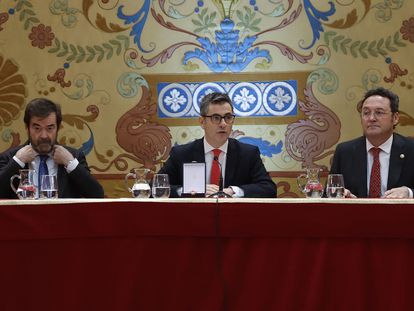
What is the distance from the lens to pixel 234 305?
217 cm

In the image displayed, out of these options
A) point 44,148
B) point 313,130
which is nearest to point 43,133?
A: point 44,148

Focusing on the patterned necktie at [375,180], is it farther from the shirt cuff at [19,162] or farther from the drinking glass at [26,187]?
the shirt cuff at [19,162]

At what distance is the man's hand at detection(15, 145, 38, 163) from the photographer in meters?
3.31

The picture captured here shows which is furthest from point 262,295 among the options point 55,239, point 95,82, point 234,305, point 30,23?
point 30,23

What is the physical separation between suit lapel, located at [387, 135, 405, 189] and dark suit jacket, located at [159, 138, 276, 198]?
2.04 feet

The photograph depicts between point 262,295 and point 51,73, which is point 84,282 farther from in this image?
point 51,73

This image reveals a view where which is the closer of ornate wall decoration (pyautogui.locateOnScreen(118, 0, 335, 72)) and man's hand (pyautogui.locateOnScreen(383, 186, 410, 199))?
man's hand (pyautogui.locateOnScreen(383, 186, 410, 199))

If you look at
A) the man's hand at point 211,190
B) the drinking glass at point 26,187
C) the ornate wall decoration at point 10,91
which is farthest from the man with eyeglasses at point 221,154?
the ornate wall decoration at point 10,91

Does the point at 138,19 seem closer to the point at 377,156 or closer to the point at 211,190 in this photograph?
the point at 211,190

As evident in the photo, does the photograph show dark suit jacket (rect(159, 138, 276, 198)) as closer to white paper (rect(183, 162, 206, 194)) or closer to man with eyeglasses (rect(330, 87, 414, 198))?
man with eyeglasses (rect(330, 87, 414, 198))

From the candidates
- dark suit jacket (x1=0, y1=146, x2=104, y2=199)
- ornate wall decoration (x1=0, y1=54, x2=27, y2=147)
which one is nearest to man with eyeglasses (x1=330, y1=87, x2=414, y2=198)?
dark suit jacket (x1=0, y1=146, x2=104, y2=199)

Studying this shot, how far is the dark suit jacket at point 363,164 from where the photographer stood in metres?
3.32

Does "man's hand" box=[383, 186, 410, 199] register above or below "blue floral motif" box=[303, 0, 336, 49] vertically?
below

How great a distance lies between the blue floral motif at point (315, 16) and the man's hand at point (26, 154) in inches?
71.9
